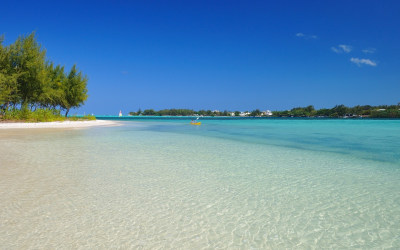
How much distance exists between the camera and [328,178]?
585 centimetres

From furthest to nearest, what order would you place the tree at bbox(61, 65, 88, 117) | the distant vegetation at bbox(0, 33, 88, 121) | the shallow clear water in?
the tree at bbox(61, 65, 88, 117), the distant vegetation at bbox(0, 33, 88, 121), the shallow clear water

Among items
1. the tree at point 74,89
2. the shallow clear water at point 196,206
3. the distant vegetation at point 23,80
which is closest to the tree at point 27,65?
the distant vegetation at point 23,80

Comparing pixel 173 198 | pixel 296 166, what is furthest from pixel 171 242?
pixel 296 166

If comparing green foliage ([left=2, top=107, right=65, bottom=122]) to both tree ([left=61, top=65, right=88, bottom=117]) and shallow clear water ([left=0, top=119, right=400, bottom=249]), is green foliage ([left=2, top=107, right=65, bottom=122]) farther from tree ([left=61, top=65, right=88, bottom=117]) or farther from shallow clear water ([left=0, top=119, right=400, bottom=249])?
shallow clear water ([left=0, top=119, right=400, bottom=249])

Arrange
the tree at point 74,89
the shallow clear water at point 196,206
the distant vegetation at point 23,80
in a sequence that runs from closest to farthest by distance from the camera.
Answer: the shallow clear water at point 196,206 < the distant vegetation at point 23,80 < the tree at point 74,89

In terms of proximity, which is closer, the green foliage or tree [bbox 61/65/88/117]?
the green foliage

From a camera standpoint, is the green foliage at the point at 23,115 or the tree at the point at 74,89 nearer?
the green foliage at the point at 23,115

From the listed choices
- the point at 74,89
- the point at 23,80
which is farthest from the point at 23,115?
the point at 74,89

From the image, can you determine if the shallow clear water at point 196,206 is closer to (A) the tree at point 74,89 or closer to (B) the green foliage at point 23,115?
(B) the green foliage at point 23,115

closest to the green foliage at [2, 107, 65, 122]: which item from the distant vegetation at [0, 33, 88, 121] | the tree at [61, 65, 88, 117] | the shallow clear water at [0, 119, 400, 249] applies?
the distant vegetation at [0, 33, 88, 121]

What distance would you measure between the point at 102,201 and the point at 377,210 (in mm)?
4344

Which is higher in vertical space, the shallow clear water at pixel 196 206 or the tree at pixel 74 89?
the tree at pixel 74 89

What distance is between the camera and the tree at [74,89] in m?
38.4

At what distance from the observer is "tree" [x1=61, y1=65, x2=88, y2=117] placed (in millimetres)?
38438
